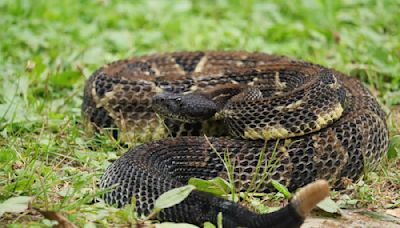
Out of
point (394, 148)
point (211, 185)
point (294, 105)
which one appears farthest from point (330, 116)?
point (211, 185)

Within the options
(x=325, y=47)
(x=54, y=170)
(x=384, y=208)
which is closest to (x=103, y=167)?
(x=54, y=170)

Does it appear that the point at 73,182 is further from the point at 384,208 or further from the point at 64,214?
the point at 384,208

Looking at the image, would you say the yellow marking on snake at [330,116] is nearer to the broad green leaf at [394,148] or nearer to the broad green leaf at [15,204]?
the broad green leaf at [394,148]

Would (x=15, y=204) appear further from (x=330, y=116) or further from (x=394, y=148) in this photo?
(x=394, y=148)

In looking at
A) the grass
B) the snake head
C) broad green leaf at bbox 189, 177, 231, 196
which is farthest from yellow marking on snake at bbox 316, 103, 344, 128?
broad green leaf at bbox 189, 177, 231, 196

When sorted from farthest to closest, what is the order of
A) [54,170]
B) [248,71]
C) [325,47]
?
1. [325,47]
2. [248,71]
3. [54,170]

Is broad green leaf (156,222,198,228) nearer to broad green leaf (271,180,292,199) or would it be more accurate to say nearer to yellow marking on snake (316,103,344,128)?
broad green leaf (271,180,292,199)
